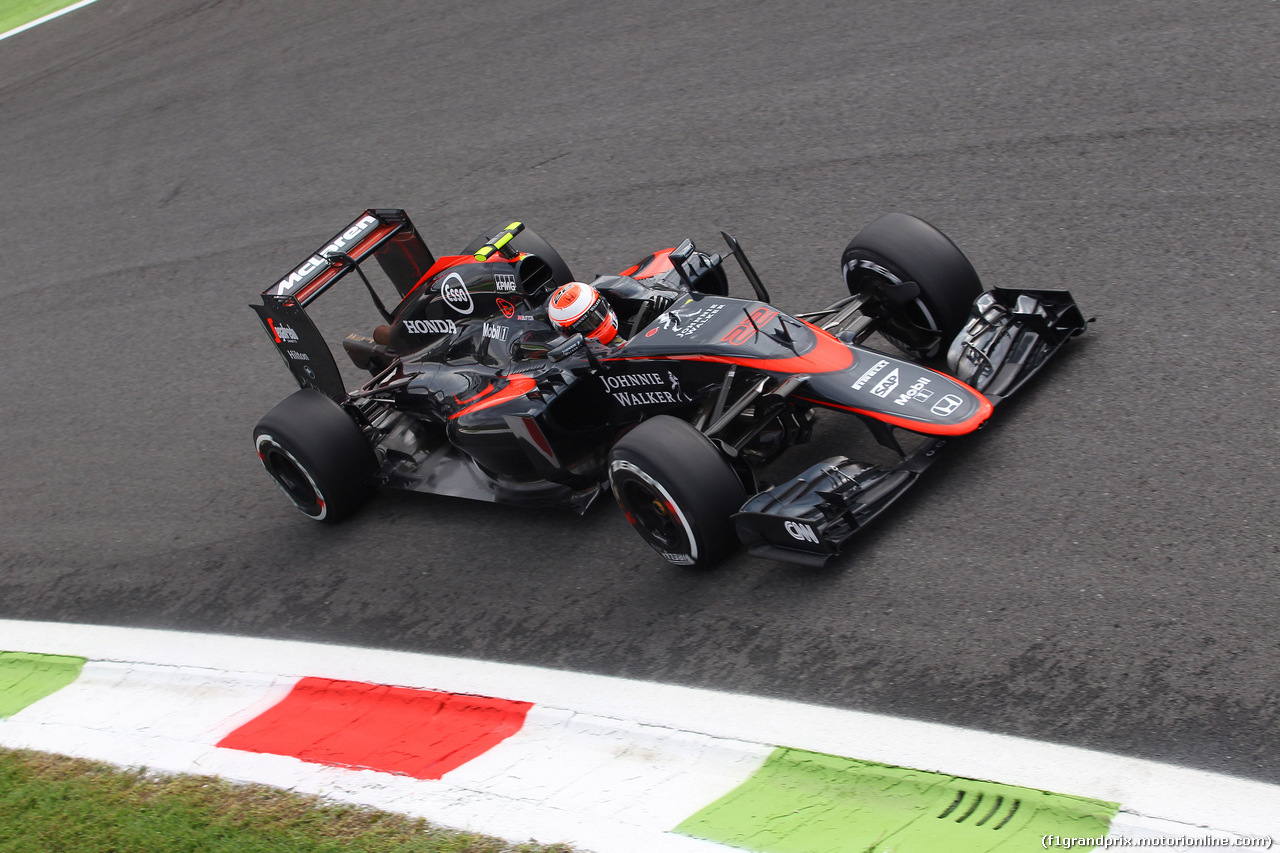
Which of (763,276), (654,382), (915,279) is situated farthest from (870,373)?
(763,276)

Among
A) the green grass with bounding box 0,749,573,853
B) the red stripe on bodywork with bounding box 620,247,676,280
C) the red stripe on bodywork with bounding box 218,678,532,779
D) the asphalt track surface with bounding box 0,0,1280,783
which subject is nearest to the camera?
the green grass with bounding box 0,749,573,853

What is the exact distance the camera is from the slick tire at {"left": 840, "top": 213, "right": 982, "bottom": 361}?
566 centimetres

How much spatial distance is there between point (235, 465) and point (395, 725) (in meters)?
3.20

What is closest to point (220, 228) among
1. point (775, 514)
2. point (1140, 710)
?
point (775, 514)

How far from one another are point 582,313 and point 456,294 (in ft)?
4.35

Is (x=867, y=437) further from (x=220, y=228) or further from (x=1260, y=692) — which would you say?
(x=220, y=228)

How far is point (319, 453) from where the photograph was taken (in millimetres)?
6156

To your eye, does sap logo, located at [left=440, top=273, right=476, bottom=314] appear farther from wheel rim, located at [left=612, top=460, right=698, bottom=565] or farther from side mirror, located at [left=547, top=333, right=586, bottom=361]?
wheel rim, located at [left=612, top=460, right=698, bottom=565]

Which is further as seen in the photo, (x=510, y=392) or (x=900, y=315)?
(x=900, y=315)

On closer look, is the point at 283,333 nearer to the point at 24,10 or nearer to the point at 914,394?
the point at 914,394

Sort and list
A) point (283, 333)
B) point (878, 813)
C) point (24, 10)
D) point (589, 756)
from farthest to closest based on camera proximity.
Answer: point (24, 10), point (283, 333), point (589, 756), point (878, 813)

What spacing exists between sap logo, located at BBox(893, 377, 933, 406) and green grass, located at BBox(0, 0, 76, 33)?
1558cm

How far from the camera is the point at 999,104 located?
796 cm

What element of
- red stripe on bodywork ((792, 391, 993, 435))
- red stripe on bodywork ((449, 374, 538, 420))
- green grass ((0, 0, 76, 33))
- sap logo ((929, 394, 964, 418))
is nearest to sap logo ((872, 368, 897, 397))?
red stripe on bodywork ((792, 391, 993, 435))
